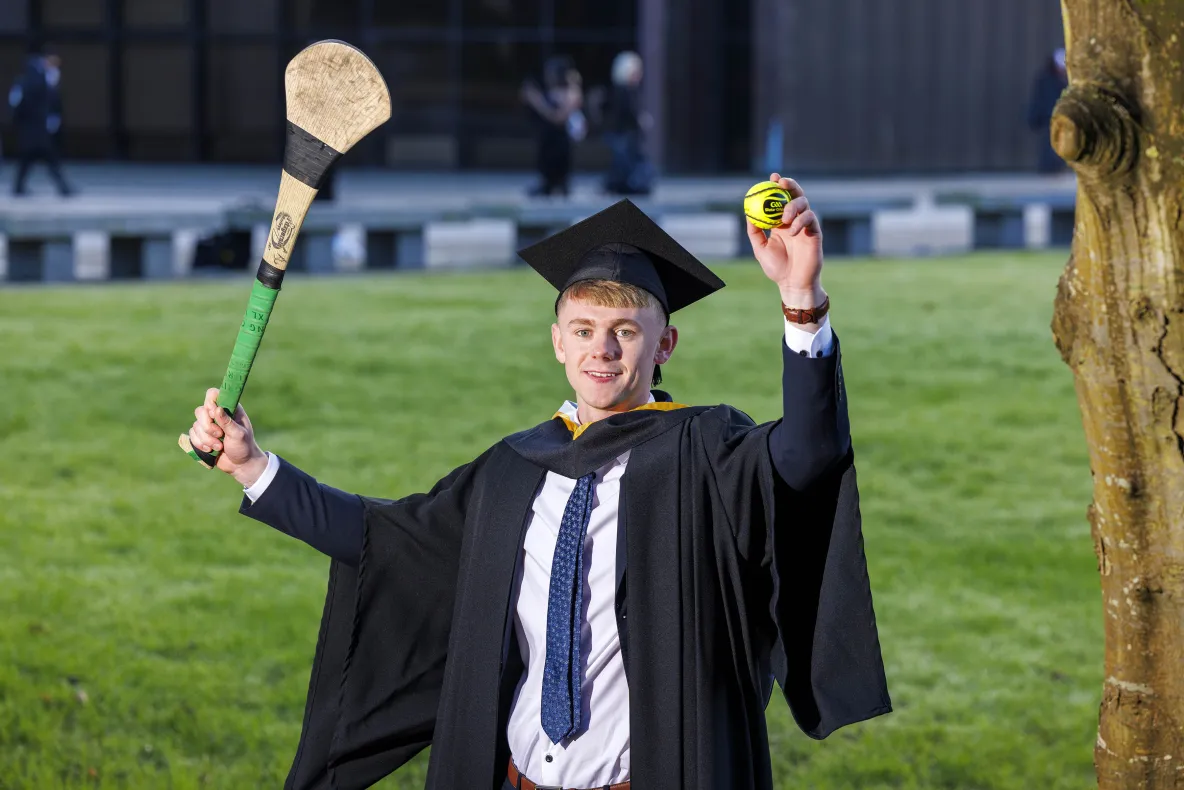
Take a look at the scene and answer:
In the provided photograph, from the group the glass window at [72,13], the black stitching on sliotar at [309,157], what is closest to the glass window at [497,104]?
the glass window at [72,13]

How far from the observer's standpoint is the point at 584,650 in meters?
3.21

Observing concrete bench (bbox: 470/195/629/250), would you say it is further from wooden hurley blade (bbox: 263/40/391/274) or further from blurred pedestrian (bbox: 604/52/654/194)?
wooden hurley blade (bbox: 263/40/391/274)

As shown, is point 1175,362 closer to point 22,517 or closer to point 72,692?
point 72,692

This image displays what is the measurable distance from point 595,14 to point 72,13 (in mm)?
9797

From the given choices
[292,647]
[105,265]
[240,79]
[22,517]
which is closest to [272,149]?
[240,79]

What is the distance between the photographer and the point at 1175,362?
3.21 meters

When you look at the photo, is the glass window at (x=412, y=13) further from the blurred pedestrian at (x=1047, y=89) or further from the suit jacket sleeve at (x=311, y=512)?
the suit jacket sleeve at (x=311, y=512)

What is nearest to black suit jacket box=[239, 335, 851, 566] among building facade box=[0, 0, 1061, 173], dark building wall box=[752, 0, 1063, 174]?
building facade box=[0, 0, 1061, 173]

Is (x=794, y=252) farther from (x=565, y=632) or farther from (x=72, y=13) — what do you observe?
(x=72, y=13)

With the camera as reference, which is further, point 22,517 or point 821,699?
point 22,517

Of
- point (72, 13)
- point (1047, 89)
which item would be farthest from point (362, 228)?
point (72, 13)

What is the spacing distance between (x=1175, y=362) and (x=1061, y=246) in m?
17.8

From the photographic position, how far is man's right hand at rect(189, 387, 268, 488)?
339 cm

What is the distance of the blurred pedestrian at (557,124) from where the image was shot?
22.3 meters
